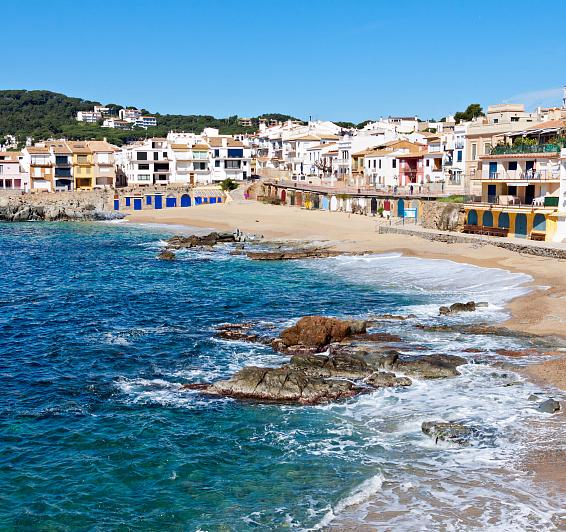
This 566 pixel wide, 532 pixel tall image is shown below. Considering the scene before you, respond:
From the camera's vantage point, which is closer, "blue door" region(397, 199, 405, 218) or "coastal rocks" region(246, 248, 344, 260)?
"coastal rocks" region(246, 248, 344, 260)

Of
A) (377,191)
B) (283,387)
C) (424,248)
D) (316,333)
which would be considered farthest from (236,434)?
(377,191)

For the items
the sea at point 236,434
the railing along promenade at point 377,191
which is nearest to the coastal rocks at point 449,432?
the sea at point 236,434

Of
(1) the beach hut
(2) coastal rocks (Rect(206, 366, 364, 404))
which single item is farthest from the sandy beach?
(2) coastal rocks (Rect(206, 366, 364, 404))

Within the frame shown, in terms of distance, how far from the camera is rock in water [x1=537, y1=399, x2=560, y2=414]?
72.9 ft

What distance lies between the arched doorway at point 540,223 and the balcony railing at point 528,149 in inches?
241

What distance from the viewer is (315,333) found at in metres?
31.3

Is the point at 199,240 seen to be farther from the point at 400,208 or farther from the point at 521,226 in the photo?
the point at 521,226

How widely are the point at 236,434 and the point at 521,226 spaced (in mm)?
42547

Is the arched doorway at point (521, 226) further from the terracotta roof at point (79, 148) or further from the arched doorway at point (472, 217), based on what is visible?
the terracotta roof at point (79, 148)

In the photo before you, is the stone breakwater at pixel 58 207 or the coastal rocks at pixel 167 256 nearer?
the coastal rocks at pixel 167 256

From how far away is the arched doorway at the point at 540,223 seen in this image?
181 ft

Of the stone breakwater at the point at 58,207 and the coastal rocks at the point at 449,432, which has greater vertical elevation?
the stone breakwater at the point at 58,207

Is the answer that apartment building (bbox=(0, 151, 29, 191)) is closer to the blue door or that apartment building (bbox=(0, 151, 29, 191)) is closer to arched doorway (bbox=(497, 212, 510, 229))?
the blue door

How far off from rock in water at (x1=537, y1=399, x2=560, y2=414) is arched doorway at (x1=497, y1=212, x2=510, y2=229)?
38314mm
